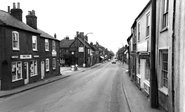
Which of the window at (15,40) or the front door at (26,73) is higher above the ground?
the window at (15,40)

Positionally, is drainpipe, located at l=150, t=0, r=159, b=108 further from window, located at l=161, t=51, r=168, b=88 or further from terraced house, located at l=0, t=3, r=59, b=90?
terraced house, located at l=0, t=3, r=59, b=90

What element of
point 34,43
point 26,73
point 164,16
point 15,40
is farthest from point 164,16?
point 34,43

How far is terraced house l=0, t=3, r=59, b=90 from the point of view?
13.9 meters

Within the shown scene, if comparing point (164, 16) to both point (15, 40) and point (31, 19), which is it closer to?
point (15, 40)

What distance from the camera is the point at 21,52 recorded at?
16297mm

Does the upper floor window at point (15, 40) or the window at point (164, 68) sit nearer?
the window at point (164, 68)

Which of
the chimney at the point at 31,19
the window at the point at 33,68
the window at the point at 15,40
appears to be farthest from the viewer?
the chimney at the point at 31,19

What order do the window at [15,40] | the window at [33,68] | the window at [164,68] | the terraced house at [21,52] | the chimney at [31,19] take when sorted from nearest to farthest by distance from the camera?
1. the window at [164,68]
2. the terraced house at [21,52]
3. the window at [15,40]
4. the window at [33,68]
5. the chimney at [31,19]

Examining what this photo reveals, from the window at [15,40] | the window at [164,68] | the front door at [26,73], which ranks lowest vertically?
the front door at [26,73]

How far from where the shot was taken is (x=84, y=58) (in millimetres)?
47438

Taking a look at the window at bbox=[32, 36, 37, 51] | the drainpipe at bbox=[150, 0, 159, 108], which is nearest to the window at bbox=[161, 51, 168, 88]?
the drainpipe at bbox=[150, 0, 159, 108]

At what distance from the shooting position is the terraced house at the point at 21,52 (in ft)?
45.6

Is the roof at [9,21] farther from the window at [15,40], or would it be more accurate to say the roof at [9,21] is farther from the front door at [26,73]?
the front door at [26,73]

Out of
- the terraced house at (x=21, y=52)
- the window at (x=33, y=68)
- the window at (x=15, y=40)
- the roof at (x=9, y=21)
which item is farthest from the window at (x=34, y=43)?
the window at (x=15, y=40)
